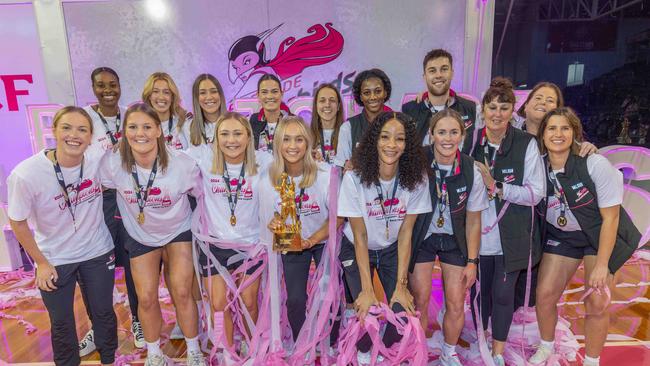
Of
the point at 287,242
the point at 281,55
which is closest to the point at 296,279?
the point at 287,242

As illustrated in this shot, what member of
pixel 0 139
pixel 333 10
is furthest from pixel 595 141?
pixel 0 139

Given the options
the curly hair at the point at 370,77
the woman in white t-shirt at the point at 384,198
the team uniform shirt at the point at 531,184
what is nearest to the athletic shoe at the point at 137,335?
the woman in white t-shirt at the point at 384,198

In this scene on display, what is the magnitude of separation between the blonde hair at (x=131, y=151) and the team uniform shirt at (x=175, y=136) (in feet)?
2.32

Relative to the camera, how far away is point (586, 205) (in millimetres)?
2701

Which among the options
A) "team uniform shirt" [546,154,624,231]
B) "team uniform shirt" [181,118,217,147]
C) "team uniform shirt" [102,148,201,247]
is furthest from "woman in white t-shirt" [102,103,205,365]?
"team uniform shirt" [546,154,624,231]

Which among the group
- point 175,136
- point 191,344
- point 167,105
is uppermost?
point 167,105

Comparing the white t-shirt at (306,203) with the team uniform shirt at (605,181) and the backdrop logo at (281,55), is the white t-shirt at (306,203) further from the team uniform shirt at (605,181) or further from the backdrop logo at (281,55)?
the backdrop logo at (281,55)

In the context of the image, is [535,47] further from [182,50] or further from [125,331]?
[125,331]

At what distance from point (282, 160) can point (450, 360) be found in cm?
181

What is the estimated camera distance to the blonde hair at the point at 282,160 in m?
2.84

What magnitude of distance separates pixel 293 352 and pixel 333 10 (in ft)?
12.4

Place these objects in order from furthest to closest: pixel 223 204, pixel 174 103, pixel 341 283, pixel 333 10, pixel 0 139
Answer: pixel 0 139 → pixel 333 10 → pixel 174 103 → pixel 341 283 → pixel 223 204

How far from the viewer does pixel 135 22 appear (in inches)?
197

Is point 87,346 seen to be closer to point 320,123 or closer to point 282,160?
point 282,160
